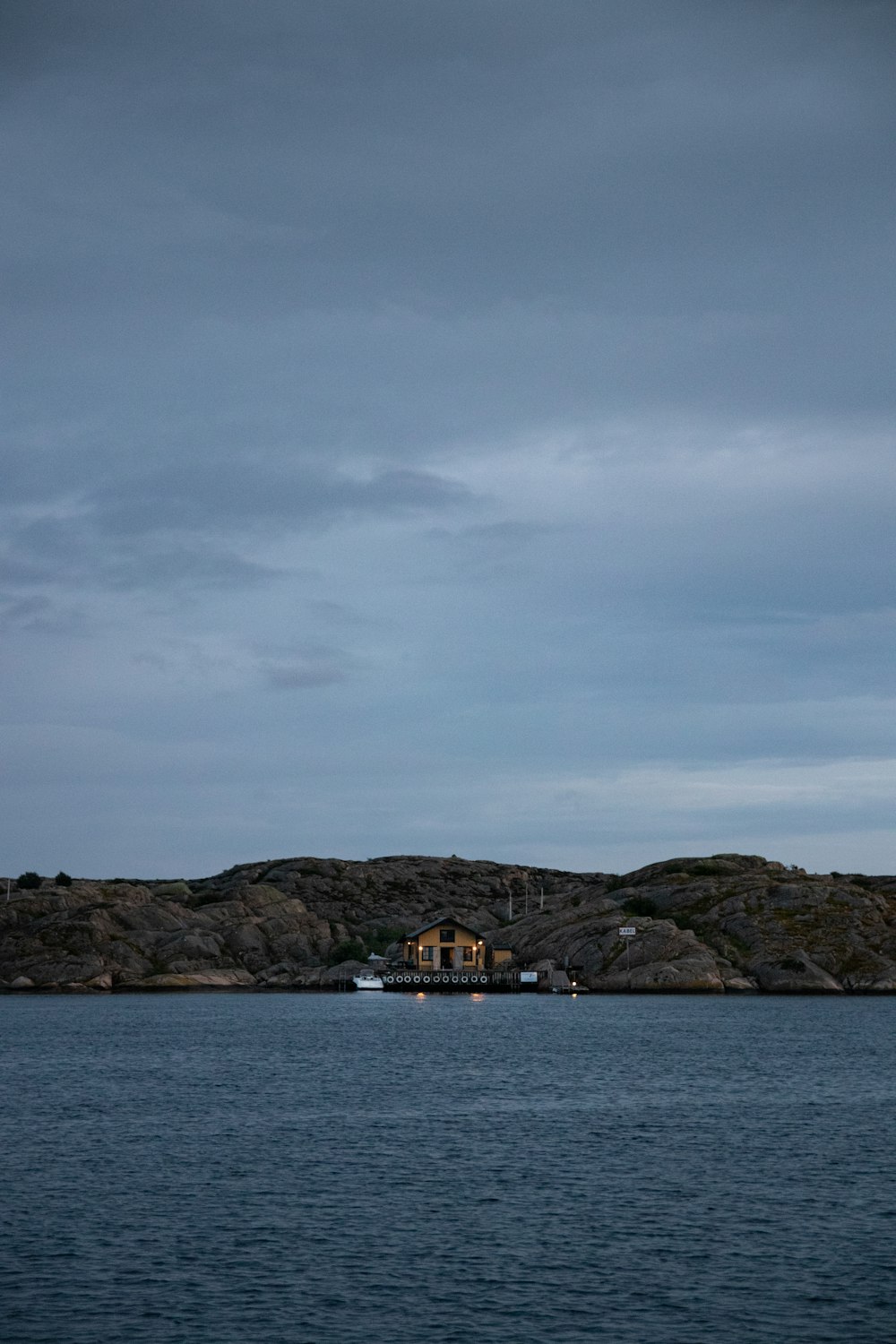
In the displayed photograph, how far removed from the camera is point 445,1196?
51250mm

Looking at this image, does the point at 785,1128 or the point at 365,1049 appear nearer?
the point at 785,1128

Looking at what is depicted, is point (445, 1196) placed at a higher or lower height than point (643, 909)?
lower

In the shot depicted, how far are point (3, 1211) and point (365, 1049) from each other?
65.1 m

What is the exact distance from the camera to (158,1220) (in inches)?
1842

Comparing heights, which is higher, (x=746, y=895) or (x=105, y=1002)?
(x=746, y=895)

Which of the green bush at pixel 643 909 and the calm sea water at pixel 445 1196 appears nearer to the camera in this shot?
the calm sea water at pixel 445 1196

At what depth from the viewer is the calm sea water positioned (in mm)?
35875

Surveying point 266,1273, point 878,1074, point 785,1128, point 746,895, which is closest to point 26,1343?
point 266,1273

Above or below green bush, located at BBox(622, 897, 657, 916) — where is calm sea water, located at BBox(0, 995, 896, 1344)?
below

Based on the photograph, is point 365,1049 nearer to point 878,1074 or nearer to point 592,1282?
point 878,1074

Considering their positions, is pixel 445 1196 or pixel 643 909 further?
pixel 643 909

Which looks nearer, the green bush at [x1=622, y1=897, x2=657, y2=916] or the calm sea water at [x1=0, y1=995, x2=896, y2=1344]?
the calm sea water at [x1=0, y1=995, x2=896, y2=1344]

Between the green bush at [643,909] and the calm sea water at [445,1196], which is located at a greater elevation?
the green bush at [643,909]

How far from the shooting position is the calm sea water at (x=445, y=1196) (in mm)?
35875
